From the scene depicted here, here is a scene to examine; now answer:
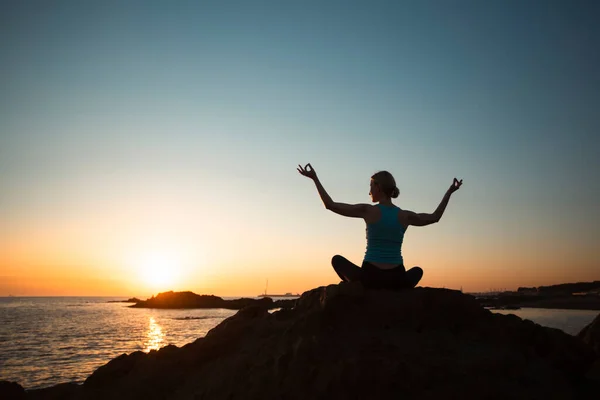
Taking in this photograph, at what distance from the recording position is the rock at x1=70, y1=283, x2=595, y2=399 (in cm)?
427

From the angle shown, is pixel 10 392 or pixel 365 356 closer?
pixel 365 356

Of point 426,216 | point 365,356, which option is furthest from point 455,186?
point 365,356

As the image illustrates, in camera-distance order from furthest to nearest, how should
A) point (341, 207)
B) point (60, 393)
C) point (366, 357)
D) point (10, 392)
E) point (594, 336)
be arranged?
1. point (594, 336)
2. point (10, 392)
3. point (60, 393)
4. point (341, 207)
5. point (366, 357)

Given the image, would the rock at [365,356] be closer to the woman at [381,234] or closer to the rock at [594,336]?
the woman at [381,234]

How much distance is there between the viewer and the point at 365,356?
14.8 feet

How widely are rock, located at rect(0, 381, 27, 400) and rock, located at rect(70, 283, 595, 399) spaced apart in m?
1.62

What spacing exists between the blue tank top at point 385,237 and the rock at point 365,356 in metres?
0.52

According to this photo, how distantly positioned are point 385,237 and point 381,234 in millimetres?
68

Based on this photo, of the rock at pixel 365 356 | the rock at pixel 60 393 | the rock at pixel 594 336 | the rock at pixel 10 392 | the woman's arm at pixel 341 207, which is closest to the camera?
the rock at pixel 365 356

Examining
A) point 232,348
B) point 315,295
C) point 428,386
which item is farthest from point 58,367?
point 428,386

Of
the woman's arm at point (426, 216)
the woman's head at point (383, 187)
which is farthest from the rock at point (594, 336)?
the woman's head at point (383, 187)

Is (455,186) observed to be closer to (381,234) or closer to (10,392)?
(381,234)

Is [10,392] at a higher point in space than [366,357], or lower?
lower

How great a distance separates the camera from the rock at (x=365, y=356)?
4270mm
